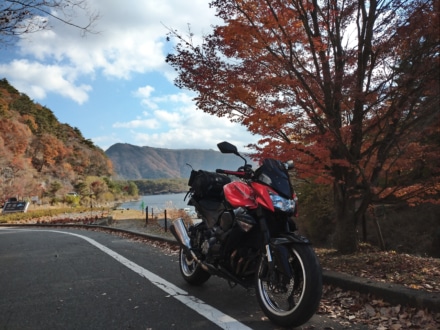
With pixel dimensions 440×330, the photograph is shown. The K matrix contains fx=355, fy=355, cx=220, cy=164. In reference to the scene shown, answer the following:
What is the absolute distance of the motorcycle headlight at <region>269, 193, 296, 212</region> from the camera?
3.05 m

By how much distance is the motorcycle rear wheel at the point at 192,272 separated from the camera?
14.2ft

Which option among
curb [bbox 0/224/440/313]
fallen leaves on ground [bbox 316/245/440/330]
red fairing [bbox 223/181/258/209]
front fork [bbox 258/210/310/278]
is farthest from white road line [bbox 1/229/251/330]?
curb [bbox 0/224/440/313]

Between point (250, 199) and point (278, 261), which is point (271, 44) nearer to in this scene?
point (250, 199)

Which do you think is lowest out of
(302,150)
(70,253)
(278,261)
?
(70,253)

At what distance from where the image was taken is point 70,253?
24.0 feet

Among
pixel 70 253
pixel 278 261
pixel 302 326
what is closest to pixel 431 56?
pixel 278 261

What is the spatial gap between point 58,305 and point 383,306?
10.7ft

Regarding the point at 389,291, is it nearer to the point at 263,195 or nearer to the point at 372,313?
the point at 372,313

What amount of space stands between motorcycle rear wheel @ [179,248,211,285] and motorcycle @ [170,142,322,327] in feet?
1.04

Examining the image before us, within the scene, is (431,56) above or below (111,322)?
above

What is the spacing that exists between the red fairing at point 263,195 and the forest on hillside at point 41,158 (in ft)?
153

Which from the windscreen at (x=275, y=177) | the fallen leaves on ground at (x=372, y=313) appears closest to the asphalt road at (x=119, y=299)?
the fallen leaves on ground at (x=372, y=313)

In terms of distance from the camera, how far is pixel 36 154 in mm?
67375

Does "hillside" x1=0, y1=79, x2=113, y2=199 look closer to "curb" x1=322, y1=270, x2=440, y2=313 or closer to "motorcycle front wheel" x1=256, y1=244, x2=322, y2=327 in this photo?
"curb" x1=322, y1=270, x2=440, y2=313
